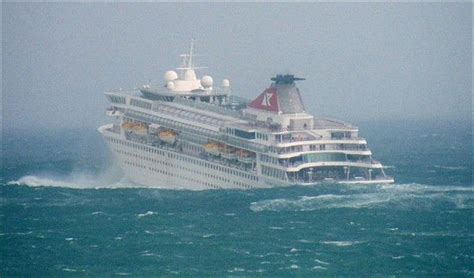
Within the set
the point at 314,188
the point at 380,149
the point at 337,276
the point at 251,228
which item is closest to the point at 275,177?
the point at 314,188

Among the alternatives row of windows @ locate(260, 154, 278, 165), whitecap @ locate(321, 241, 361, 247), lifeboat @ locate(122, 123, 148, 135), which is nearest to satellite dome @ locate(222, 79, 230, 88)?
lifeboat @ locate(122, 123, 148, 135)

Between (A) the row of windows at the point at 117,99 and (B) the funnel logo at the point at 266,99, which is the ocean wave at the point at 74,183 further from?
(B) the funnel logo at the point at 266,99

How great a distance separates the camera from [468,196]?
97938 millimetres

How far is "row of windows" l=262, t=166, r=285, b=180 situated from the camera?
326ft

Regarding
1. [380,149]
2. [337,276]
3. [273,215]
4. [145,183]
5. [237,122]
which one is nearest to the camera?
[337,276]

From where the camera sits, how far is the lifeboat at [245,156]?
103 m

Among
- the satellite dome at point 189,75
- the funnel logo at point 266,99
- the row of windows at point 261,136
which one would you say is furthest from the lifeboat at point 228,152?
the satellite dome at point 189,75

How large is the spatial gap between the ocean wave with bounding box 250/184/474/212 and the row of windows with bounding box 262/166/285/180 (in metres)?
3.94

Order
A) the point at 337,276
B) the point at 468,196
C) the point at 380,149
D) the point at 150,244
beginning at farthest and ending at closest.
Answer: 1. the point at 380,149
2. the point at 468,196
3. the point at 150,244
4. the point at 337,276

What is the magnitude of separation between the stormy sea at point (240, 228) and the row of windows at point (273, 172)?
1.37m

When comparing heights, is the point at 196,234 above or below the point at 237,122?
below

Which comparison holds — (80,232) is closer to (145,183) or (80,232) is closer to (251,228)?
(251,228)

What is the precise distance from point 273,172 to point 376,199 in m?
10.3

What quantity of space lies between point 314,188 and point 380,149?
4442cm
